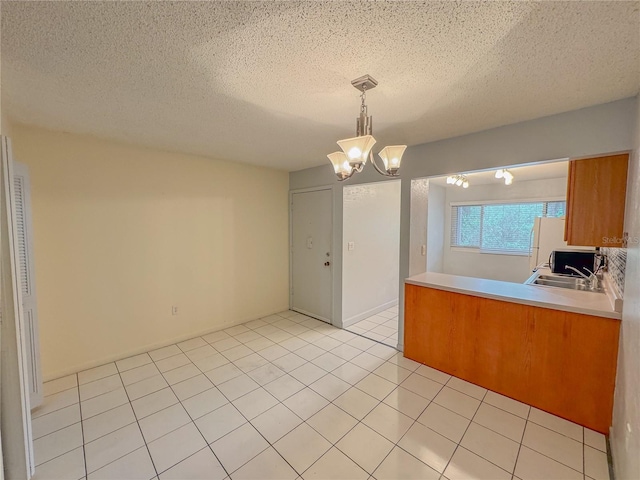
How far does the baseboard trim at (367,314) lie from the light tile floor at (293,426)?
3.09 ft

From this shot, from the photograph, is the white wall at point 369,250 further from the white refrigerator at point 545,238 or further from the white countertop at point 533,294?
the white refrigerator at point 545,238

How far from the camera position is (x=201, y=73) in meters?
1.51

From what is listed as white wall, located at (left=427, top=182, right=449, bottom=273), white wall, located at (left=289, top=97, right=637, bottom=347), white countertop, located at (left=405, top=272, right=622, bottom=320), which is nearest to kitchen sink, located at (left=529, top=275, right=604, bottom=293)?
white countertop, located at (left=405, top=272, right=622, bottom=320)

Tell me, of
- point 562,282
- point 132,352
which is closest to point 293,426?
point 132,352

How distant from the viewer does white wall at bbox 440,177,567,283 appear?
4.87m

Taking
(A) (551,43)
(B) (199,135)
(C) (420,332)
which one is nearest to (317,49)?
(A) (551,43)

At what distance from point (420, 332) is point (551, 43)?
2.48 m

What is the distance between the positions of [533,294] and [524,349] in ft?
1.53

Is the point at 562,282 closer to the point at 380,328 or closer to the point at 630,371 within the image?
the point at 630,371

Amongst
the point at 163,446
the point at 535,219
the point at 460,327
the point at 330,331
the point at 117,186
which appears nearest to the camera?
the point at 163,446

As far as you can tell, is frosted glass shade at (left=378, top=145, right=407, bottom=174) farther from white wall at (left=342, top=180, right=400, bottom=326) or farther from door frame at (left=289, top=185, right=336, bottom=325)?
door frame at (left=289, top=185, right=336, bottom=325)

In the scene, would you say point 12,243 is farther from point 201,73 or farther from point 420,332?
point 420,332

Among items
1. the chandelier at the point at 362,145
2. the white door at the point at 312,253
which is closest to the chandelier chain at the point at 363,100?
the chandelier at the point at 362,145

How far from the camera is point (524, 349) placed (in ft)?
7.25
